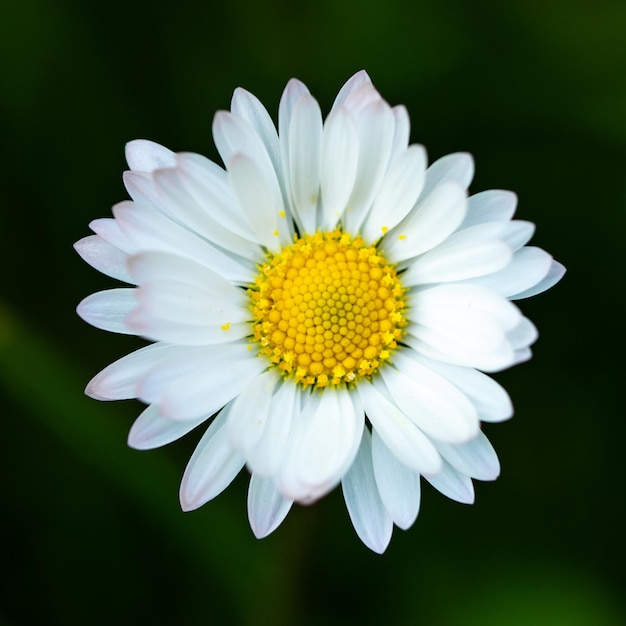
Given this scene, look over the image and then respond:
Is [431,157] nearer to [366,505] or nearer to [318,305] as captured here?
[318,305]

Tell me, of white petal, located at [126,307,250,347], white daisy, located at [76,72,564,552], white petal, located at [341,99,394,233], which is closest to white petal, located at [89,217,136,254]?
white daisy, located at [76,72,564,552]

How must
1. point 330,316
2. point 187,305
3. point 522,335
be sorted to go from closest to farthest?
point 522,335 → point 187,305 → point 330,316

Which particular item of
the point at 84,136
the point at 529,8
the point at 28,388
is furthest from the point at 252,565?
the point at 529,8

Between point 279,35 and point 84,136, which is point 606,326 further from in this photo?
point 84,136

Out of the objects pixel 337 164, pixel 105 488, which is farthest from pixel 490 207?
pixel 105 488

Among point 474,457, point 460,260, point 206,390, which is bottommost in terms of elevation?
point 206,390

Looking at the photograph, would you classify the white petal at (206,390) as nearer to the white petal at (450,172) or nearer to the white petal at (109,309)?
the white petal at (109,309)
